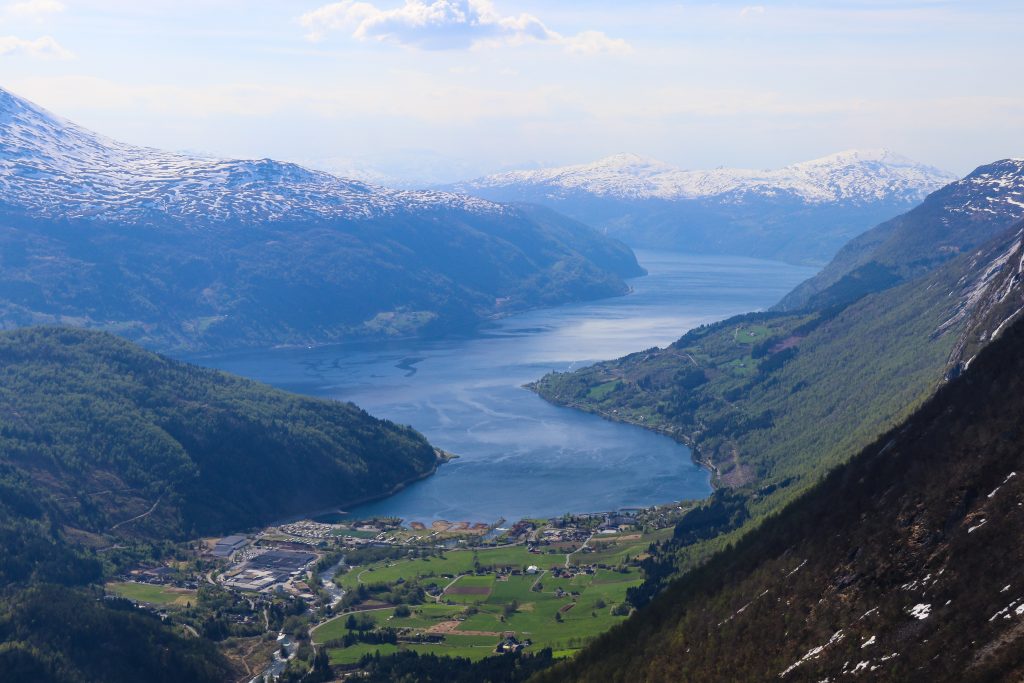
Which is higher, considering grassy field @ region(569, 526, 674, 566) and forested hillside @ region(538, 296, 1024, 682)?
forested hillside @ region(538, 296, 1024, 682)

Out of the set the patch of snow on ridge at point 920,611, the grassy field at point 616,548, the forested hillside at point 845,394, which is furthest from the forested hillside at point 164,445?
the patch of snow on ridge at point 920,611

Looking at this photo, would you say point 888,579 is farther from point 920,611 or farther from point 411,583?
point 411,583

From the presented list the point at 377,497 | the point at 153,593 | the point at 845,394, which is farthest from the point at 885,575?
the point at 845,394

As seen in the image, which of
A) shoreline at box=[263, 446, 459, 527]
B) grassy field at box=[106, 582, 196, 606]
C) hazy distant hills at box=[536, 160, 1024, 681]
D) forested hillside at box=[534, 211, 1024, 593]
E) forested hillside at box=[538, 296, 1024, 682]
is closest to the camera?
forested hillside at box=[538, 296, 1024, 682]

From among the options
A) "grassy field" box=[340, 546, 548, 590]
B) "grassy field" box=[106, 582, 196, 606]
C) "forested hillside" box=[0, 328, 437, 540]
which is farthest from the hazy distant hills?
"forested hillside" box=[0, 328, 437, 540]

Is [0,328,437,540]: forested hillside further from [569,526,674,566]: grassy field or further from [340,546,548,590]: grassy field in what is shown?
[569,526,674,566]: grassy field

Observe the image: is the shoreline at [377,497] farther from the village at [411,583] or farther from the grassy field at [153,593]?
the grassy field at [153,593]

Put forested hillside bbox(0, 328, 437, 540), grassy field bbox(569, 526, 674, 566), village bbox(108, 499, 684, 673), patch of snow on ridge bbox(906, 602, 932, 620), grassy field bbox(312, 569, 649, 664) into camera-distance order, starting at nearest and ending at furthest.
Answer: patch of snow on ridge bbox(906, 602, 932, 620)
grassy field bbox(312, 569, 649, 664)
village bbox(108, 499, 684, 673)
grassy field bbox(569, 526, 674, 566)
forested hillside bbox(0, 328, 437, 540)
